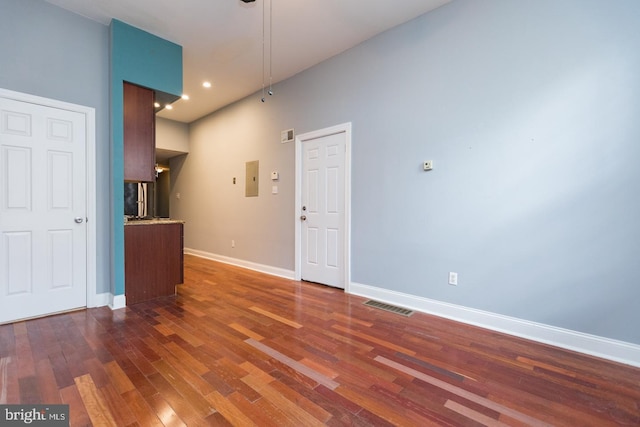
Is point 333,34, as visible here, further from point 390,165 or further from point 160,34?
point 160,34

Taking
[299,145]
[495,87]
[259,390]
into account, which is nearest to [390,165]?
[495,87]

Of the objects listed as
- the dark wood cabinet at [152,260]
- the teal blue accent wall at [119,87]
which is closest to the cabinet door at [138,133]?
the teal blue accent wall at [119,87]

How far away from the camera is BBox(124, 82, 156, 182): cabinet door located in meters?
3.21

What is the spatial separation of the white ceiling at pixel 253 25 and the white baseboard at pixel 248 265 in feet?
10.3

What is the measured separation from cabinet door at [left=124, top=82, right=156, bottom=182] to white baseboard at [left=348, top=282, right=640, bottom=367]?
10.7ft

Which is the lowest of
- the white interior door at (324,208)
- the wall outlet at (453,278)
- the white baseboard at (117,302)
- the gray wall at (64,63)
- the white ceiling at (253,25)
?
the white baseboard at (117,302)

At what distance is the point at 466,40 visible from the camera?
2697mm

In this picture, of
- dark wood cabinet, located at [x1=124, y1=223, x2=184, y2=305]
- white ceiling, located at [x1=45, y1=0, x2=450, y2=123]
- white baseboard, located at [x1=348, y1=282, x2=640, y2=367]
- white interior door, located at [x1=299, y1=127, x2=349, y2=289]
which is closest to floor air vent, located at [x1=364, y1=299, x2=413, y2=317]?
white baseboard, located at [x1=348, y1=282, x2=640, y2=367]

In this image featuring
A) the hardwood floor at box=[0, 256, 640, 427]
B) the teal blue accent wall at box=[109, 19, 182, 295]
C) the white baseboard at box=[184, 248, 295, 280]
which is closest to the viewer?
the hardwood floor at box=[0, 256, 640, 427]

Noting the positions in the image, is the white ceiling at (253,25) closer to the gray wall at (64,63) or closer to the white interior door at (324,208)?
the gray wall at (64,63)

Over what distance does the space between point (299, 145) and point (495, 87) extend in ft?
8.41

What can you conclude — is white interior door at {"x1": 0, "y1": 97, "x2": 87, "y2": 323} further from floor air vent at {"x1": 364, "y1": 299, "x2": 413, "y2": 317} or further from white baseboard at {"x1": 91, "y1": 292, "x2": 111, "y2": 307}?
floor air vent at {"x1": 364, "y1": 299, "x2": 413, "y2": 317}

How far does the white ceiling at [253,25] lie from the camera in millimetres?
2814

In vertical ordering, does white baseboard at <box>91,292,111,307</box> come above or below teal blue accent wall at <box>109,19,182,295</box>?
below
